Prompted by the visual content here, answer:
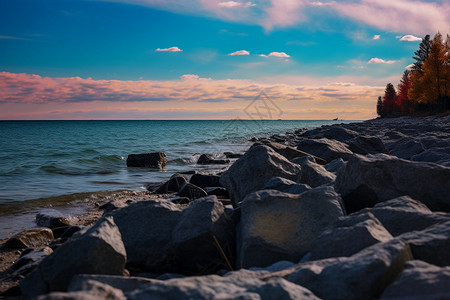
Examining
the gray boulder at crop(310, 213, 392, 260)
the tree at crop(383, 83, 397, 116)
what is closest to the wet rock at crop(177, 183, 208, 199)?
the gray boulder at crop(310, 213, 392, 260)

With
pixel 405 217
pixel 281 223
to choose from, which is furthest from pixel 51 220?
pixel 405 217

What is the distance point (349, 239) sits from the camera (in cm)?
229

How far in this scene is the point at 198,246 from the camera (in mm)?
3070

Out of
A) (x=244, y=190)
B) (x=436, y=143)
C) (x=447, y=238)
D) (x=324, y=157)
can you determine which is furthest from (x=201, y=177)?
(x=447, y=238)

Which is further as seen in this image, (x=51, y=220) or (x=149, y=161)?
(x=149, y=161)

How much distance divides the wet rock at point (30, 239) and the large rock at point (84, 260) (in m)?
2.56

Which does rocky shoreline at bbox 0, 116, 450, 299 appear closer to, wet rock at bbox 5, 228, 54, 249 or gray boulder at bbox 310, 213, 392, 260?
gray boulder at bbox 310, 213, 392, 260

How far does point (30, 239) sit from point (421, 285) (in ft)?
16.0

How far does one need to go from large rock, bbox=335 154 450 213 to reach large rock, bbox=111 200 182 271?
69.5 inches

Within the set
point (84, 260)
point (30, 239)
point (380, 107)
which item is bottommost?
point (30, 239)

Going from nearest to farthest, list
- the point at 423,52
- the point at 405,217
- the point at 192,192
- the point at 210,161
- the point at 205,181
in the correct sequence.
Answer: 1. the point at 405,217
2. the point at 192,192
3. the point at 205,181
4. the point at 210,161
5. the point at 423,52

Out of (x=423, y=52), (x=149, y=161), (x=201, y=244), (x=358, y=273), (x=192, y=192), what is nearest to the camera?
(x=358, y=273)

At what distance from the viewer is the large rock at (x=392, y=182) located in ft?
10.8

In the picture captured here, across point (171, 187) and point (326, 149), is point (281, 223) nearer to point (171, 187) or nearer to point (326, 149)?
point (326, 149)
